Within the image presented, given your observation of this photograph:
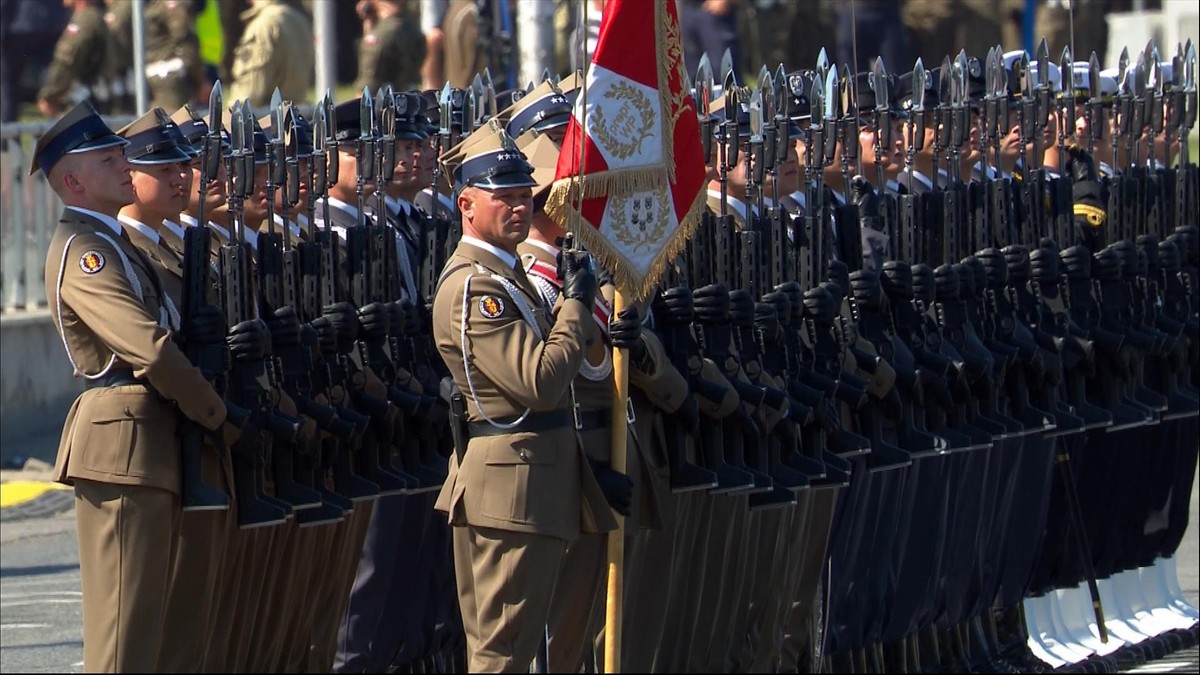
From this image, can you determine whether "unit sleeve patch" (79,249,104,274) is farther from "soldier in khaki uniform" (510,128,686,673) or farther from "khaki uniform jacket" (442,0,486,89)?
"khaki uniform jacket" (442,0,486,89)

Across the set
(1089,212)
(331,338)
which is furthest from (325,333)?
(1089,212)

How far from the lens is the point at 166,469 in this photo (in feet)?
20.6

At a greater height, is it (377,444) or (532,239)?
(532,239)

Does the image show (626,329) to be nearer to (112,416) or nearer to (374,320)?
(374,320)

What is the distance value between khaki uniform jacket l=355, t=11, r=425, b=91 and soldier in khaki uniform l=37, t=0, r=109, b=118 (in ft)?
4.78

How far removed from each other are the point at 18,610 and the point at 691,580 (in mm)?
2962

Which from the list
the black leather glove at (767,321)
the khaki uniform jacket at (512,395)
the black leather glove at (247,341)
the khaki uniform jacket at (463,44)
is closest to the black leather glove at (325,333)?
the black leather glove at (247,341)

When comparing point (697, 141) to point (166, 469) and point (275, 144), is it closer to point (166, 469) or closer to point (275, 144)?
point (275, 144)

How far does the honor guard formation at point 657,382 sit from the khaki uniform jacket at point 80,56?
21.8 ft

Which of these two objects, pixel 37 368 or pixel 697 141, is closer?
pixel 697 141

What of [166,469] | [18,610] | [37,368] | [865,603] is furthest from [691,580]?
[37,368]

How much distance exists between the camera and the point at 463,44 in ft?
47.5

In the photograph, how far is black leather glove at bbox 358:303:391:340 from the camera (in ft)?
22.9

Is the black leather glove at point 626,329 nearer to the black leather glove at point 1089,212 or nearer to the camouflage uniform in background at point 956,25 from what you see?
the black leather glove at point 1089,212
